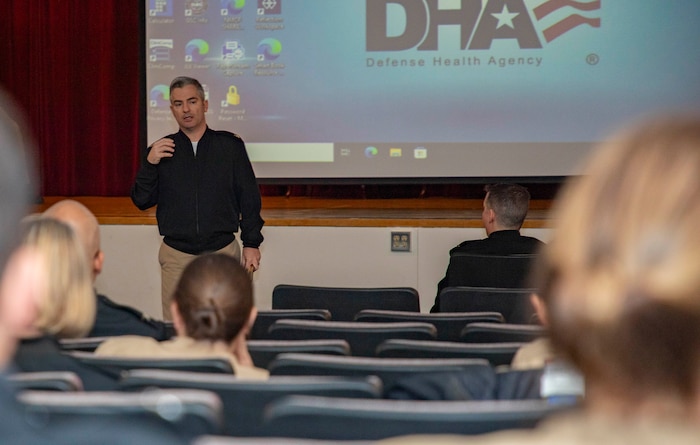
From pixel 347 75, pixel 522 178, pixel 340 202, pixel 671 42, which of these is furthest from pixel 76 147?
pixel 671 42

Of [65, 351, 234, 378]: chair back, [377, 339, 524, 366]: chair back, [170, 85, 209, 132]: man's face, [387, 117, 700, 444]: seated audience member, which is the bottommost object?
[377, 339, 524, 366]: chair back

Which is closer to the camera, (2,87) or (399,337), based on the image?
(399,337)

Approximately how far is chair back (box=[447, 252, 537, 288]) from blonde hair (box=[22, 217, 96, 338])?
9.13 ft

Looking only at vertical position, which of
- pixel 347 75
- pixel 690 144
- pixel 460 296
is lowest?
pixel 460 296

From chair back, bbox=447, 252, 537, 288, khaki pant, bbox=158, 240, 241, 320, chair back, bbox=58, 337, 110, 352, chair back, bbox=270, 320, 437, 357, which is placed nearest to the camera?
chair back, bbox=58, 337, 110, 352

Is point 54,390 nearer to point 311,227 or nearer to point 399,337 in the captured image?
point 399,337

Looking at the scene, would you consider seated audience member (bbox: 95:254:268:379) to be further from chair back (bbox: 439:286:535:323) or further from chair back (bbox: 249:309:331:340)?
chair back (bbox: 439:286:535:323)

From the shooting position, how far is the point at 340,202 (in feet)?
26.8

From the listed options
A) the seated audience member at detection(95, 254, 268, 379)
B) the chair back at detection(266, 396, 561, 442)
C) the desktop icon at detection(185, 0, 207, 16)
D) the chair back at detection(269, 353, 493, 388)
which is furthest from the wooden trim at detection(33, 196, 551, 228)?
the chair back at detection(266, 396, 561, 442)

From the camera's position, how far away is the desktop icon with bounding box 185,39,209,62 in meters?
6.65

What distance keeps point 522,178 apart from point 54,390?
4.99 metres

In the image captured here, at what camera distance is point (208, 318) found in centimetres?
229

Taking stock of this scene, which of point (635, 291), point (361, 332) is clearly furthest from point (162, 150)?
point (635, 291)

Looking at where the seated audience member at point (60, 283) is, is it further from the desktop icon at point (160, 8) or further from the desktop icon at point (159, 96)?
the desktop icon at point (160, 8)
